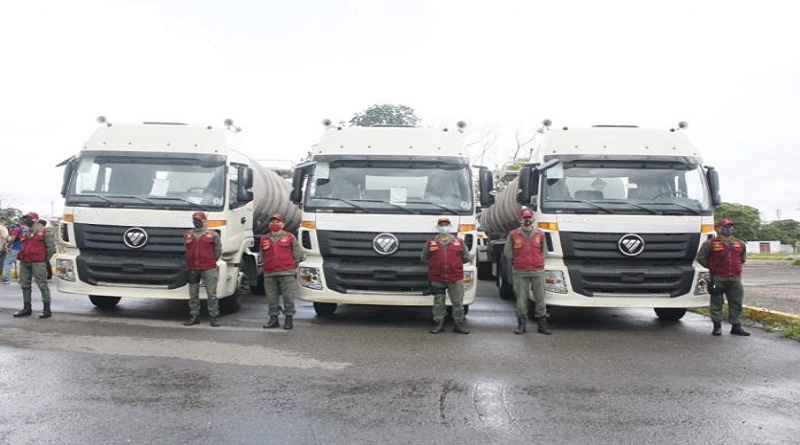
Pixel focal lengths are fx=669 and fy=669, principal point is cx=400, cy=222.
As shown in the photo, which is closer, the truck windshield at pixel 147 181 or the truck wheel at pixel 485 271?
the truck windshield at pixel 147 181

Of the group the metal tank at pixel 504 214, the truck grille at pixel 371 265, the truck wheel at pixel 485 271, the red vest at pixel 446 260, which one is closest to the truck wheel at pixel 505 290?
the metal tank at pixel 504 214

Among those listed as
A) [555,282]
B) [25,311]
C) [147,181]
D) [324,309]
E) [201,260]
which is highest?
[147,181]

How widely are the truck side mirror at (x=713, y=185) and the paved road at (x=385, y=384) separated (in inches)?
74.2

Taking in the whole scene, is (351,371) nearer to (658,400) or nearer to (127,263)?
(658,400)

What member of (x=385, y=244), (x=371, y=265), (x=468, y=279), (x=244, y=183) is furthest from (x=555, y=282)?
(x=244, y=183)

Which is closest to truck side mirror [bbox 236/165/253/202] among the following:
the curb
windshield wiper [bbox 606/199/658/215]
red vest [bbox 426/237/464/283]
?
red vest [bbox 426/237/464/283]

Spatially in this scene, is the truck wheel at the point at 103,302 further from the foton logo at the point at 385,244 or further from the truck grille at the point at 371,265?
the foton logo at the point at 385,244

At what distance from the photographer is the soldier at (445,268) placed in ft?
29.0

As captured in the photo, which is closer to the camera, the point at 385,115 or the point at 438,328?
the point at 438,328

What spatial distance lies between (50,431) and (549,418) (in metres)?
3.55

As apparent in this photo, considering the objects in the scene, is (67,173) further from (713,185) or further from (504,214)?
(713,185)

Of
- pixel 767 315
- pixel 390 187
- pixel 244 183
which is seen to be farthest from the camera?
pixel 767 315

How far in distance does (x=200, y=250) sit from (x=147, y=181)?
58.4 inches

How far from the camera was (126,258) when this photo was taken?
31.4 ft
